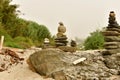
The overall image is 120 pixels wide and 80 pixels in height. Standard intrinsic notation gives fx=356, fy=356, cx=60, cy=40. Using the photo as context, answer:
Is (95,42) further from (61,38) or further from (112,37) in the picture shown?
(112,37)

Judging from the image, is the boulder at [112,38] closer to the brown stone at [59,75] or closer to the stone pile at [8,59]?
the brown stone at [59,75]

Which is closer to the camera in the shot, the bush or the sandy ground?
the sandy ground

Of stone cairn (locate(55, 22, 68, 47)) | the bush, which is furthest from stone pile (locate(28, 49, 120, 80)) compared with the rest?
the bush

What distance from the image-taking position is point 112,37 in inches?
420

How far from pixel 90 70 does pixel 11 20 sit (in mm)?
13836

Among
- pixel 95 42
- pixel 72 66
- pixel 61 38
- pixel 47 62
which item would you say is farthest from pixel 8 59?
pixel 95 42

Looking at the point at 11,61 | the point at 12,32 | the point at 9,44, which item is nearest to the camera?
the point at 11,61

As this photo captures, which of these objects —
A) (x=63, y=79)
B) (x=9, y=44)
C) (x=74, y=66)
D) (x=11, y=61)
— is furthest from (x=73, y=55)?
(x=9, y=44)

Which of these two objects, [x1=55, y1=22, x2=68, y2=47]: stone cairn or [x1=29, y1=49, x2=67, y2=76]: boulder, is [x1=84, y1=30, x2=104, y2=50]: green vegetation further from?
[x1=29, y1=49, x2=67, y2=76]: boulder

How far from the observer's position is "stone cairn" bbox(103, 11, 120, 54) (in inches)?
413

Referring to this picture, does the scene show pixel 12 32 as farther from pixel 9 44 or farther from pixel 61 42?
pixel 61 42

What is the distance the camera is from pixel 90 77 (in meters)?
9.35

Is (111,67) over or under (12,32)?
under

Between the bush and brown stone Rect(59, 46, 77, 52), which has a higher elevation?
the bush
